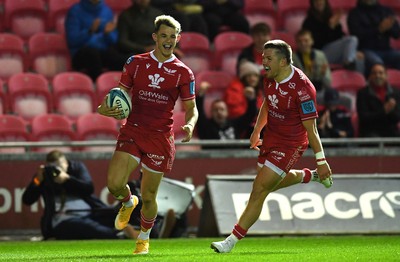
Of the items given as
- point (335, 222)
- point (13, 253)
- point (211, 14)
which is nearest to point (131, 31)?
point (211, 14)

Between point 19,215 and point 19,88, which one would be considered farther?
point 19,88

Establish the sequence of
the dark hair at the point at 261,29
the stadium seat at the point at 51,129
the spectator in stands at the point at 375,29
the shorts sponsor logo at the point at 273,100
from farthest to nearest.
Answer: the spectator in stands at the point at 375,29 → the dark hair at the point at 261,29 → the stadium seat at the point at 51,129 → the shorts sponsor logo at the point at 273,100

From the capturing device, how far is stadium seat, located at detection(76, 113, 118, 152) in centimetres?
1605

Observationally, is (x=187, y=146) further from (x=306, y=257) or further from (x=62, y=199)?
(x=306, y=257)

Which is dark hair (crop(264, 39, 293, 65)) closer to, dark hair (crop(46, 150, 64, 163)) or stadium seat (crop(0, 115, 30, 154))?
dark hair (crop(46, 150, 64, 163))

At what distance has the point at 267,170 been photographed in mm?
10648

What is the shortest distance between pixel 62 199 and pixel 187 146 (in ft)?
7.37

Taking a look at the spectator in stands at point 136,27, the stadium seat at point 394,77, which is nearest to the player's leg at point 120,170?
the spectator in stands at point 136,27

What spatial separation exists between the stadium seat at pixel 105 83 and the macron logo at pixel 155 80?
623 cm

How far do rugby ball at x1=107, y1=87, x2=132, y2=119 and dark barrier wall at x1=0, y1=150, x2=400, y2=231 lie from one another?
4.69 meters

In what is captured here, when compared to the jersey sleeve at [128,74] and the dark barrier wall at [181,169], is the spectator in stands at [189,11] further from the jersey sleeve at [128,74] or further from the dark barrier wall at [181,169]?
the jersey sleeve at [128,74]

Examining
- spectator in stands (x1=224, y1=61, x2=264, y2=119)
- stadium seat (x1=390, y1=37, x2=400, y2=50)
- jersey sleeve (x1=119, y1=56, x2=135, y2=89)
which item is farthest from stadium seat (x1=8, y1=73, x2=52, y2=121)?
stadium seat (x1=390, y1=37, x2=400, y2=50)

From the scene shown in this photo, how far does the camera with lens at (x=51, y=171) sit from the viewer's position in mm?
14219

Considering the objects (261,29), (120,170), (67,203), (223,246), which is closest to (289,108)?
(223,246)
